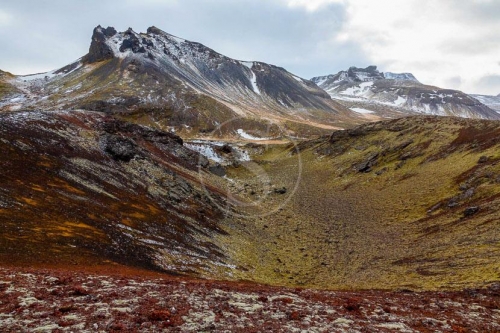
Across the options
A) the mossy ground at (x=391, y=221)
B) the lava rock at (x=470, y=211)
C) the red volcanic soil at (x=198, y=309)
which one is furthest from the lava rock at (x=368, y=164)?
the red volcanic soil at (x=198, y=309)

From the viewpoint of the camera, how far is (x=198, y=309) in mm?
20859

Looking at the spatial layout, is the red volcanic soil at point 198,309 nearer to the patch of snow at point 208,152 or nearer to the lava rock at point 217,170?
the lava rock at point 217,170

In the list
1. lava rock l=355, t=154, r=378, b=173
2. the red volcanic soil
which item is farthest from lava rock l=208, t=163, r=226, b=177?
the red volcanic soil

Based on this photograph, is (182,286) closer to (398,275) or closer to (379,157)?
(398,275)

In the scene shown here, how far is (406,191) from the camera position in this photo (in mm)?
90000

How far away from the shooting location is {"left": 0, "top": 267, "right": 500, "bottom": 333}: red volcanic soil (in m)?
17.8

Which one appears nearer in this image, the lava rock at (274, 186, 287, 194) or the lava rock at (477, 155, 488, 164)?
the lava rock at (477, 155, 488, 164)

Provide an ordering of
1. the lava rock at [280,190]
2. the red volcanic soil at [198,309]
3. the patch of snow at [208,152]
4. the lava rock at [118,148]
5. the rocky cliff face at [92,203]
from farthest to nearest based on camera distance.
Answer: the patch of snow at [208,152]
the lava rock at [280,190]
the lava rock at [118,148]
the rocky cliff face at [92,203]
the red volcanic soil at [198,309]

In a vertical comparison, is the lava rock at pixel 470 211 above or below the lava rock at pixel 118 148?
below

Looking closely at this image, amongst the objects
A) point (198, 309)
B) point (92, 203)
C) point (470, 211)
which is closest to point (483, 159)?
point (470, 211)

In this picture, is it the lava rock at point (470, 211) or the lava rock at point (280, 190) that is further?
the lava rock at point (280, 190)

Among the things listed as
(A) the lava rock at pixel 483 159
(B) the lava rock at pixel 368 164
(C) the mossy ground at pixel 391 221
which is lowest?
(C) the mossy ground at pixel 391 221

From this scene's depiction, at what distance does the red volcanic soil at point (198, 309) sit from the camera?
1780 cm

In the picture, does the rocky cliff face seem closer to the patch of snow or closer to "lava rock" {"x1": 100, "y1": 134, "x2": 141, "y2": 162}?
"lava rock" {"x1": 100, "y1": 134, "x2": 141, "y2": 162}
